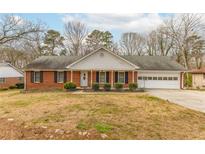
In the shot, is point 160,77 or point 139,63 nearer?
point 160,77

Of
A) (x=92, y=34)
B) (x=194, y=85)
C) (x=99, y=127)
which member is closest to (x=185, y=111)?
(x=99, y=127)

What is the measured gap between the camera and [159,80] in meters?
25.2

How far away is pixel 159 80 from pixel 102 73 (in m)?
6.35

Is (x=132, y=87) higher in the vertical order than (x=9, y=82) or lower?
lower

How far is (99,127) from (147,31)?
139 ft

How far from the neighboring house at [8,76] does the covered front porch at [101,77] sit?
1370cm

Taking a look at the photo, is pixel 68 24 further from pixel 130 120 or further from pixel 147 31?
pixel 130 120

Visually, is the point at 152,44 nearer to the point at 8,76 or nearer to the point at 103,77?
the point at 103,77

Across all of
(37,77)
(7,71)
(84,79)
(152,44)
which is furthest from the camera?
(152,44)

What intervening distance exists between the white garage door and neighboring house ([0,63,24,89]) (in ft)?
64.9

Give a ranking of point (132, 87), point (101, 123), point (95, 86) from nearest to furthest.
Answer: point (101, 123), point (95, 86), point (132, 87)

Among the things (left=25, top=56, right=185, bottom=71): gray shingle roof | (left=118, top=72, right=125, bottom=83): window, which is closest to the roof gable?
(left=25, top=56, right=185, bottom=71): gray shingle roof

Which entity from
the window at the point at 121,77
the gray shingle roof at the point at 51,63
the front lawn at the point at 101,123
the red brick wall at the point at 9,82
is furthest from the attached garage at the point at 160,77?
the red brick wall at the point at 9,82

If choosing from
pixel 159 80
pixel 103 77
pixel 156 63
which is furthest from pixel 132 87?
pixel 156 63
